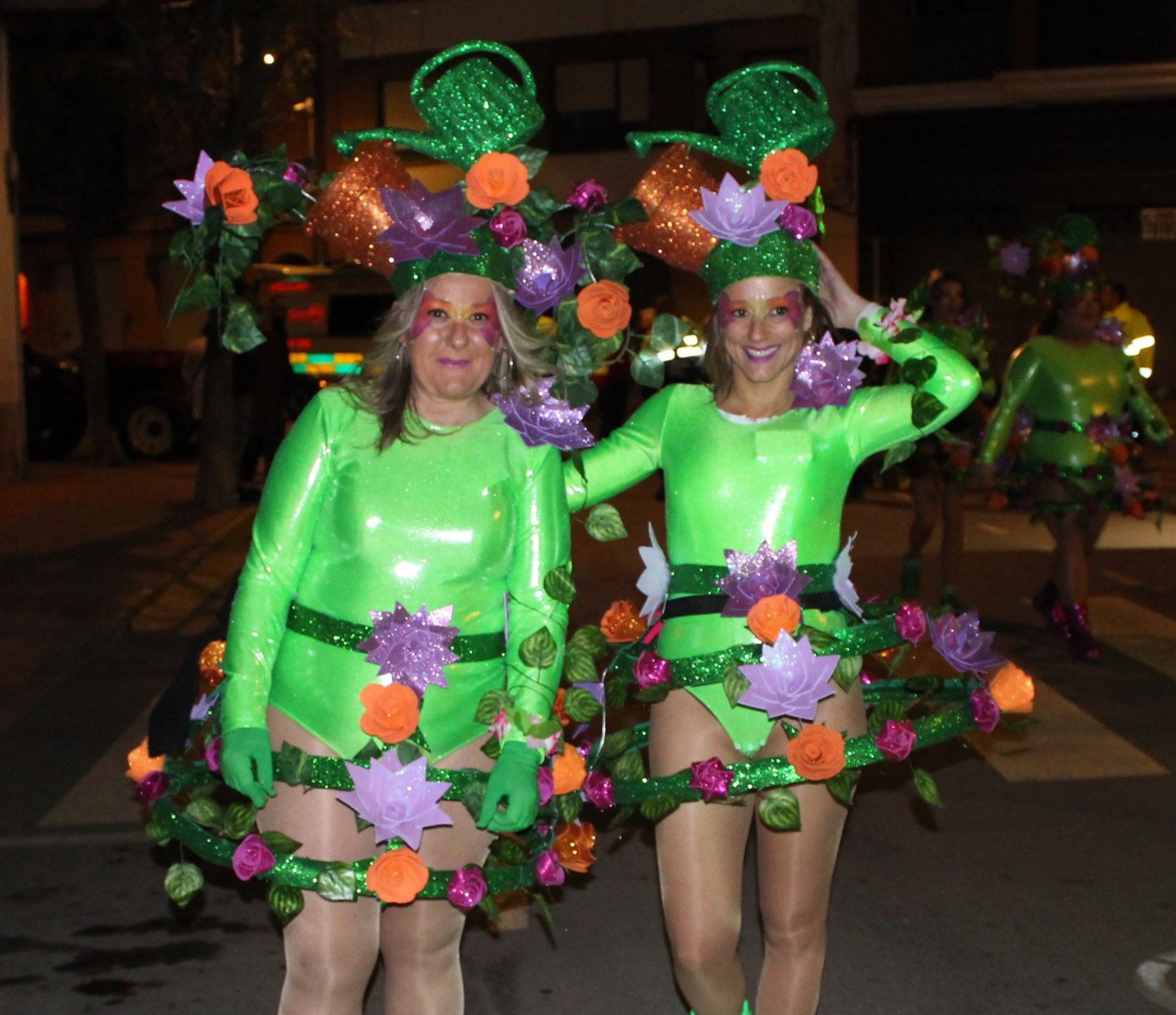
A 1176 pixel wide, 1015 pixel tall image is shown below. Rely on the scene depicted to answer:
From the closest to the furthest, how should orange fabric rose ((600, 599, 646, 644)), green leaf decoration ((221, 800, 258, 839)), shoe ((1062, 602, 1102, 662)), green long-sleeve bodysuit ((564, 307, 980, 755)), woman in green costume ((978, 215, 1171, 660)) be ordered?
1. green leaf decoration ((221, 800, 258, 839))
2. green long-sleeve bodysuit ((564, 307, 980, 755))
3. orange fabric rose ((600, 599, 646, 644))
4. woman in green costume ((978, 215, 1171, 660))
5. shoe ((1062, 602, 1102, 662))

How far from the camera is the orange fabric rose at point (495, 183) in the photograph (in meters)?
3.48

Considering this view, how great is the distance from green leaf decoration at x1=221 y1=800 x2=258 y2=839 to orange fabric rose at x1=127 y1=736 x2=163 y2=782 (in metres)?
0.47

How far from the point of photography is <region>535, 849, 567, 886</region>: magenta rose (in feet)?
11.6

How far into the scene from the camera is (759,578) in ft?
12.3

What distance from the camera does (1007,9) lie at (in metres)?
25.3

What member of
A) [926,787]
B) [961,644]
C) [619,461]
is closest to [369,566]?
[619,461]

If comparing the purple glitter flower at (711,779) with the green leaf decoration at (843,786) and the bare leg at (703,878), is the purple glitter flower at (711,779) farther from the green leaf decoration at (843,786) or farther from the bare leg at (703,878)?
the green leaf decoration at (843,786)

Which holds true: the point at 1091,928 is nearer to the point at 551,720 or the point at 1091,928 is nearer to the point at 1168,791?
the point at 1168,791

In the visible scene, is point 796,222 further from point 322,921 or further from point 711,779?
point 322,921

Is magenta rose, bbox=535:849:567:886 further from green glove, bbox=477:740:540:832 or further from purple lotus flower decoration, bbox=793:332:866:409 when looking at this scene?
purple lotus flower decoration, bbox=793:332:866:409

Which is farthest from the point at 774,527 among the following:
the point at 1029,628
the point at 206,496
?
the point at 206,496

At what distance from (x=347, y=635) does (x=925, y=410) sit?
4.66 ft

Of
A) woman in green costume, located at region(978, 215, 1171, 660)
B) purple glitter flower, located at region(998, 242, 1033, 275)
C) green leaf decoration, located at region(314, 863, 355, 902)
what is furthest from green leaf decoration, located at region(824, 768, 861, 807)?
purple glitter flower, located at region(998, 242, 1033, 275)

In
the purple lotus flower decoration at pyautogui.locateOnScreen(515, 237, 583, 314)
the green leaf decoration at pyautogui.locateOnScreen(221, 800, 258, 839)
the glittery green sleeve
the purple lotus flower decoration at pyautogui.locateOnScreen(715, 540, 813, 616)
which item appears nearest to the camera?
the green leaf decoration at pyautogui.locateOnScreen(221, 800, 258, 839)
